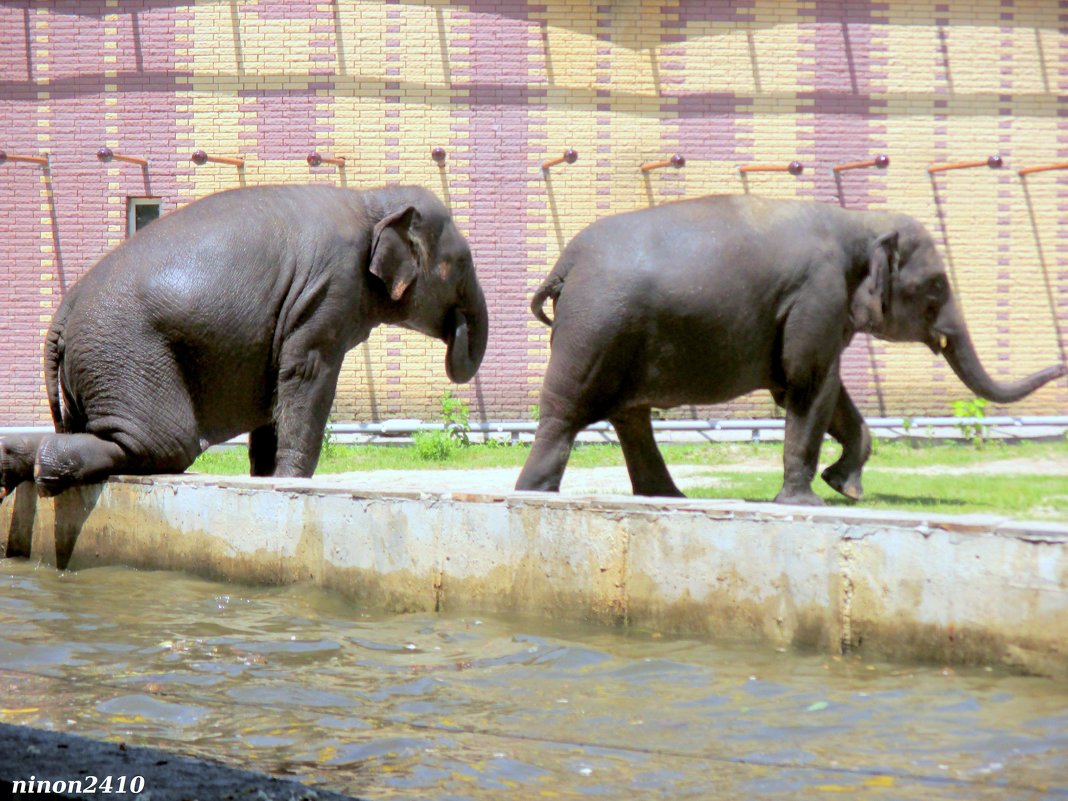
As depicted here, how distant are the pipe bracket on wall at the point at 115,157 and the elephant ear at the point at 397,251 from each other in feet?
36.2

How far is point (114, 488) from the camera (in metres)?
7.70

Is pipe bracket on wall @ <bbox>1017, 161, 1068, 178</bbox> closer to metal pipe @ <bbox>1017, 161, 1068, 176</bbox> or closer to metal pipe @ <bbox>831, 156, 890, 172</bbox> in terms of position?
metal pipe @ <bbox>1017, 161, 1068, 176</bbox>

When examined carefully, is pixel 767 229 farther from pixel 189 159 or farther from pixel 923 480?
pixel 189 159

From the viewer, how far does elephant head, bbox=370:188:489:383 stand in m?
8.70

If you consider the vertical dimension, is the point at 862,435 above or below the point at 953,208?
below

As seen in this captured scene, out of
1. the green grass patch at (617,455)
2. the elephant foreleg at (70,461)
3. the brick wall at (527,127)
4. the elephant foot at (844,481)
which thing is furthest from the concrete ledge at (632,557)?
the brick wall at (527,127)

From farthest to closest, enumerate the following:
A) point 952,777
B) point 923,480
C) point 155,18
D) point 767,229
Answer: point 155,18, point 923,480, point 767,229, point 952,777

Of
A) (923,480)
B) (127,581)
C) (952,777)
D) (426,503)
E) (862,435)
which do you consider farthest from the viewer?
(923,480)

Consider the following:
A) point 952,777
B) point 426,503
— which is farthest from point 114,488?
point 952,777

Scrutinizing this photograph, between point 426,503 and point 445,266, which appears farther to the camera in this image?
point 445,266

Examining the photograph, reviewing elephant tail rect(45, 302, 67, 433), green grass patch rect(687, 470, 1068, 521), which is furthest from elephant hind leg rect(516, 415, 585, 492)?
elephant tail rect(45, 302, 67, 433)

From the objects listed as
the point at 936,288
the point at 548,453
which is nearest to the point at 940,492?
the point at 936,288

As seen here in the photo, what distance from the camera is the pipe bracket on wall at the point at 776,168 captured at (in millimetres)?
19031

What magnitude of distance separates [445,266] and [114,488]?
2648 millimetres
